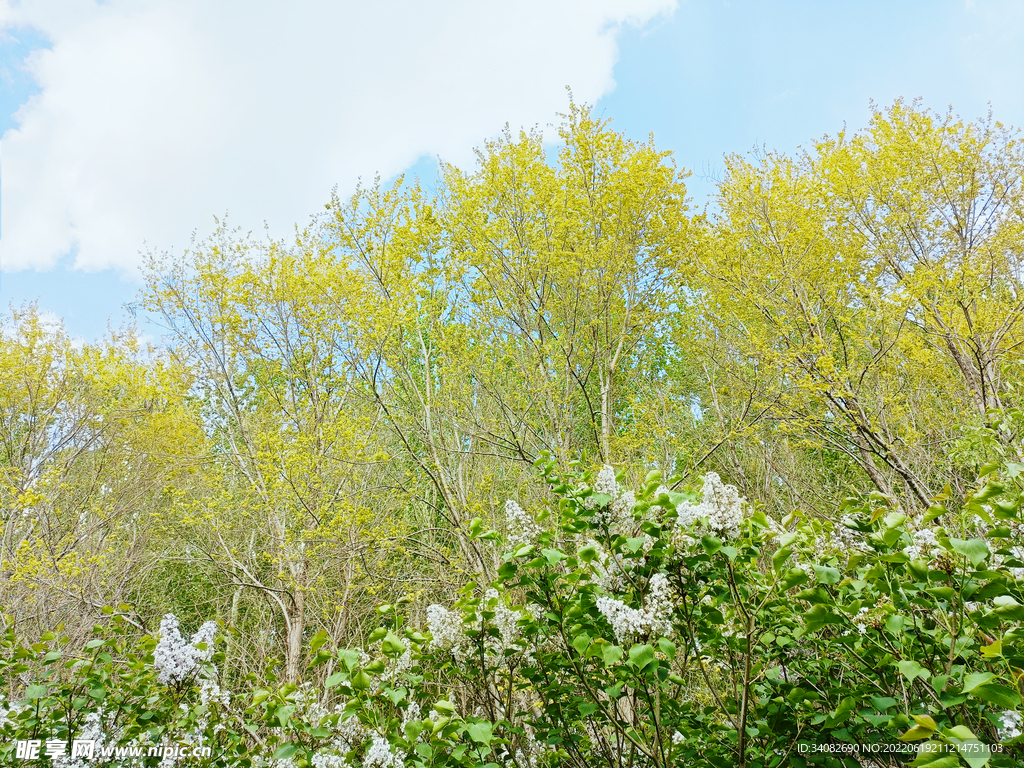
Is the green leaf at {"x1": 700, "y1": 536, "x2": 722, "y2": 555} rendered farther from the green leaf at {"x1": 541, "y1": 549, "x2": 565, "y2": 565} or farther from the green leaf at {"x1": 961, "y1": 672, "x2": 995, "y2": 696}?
the green leaf at {"x1": 961, "y1": 672, "x2": 995, "y2": 696}

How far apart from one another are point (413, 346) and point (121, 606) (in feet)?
18.5

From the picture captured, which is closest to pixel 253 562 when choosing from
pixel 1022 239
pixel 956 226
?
pixel 956 226

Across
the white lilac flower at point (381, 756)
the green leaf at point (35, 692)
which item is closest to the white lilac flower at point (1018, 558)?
the white lilac flower at point (381, 756)

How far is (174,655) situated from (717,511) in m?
1.98

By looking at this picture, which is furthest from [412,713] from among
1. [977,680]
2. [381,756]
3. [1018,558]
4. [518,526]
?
[1018,558]

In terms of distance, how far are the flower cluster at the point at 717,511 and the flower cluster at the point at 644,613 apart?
0.21 m

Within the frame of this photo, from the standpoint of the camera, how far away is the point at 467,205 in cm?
652

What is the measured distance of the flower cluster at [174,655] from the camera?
6.59 ft

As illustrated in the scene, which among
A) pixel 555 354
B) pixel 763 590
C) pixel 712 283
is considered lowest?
pixel 763 590

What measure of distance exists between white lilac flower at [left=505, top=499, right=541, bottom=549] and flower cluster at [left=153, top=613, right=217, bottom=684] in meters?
1.22

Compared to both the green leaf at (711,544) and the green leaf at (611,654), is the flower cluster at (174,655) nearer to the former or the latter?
the green leaf at (611,654)

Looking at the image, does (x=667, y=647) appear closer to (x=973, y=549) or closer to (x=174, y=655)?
(x=973, y=549)

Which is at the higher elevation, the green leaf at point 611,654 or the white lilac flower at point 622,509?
the white lilac flower at point 622,509

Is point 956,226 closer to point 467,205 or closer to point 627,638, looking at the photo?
point 467,205
